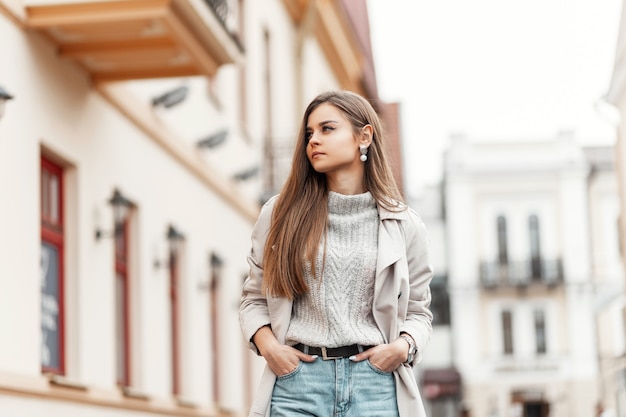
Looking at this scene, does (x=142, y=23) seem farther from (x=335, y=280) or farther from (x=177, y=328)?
(x=335, y=280)

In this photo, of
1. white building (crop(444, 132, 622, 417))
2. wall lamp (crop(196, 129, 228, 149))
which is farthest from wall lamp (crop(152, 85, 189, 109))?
white building (crop(444, 132, 622, 417))

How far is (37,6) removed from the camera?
1145cm

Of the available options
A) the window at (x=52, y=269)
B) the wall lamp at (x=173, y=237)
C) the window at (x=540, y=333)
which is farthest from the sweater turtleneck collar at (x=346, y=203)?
the window at (x=540, y=333)

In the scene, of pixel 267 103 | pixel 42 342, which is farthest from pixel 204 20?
pixel 267 103

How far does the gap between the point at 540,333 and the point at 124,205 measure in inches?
1961

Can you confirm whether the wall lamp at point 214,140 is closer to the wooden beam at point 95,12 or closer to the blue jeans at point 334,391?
the wooden beam at point 95,12

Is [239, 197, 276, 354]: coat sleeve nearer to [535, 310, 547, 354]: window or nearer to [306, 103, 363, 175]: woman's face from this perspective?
[306, 103, 363, 175]: woman's face

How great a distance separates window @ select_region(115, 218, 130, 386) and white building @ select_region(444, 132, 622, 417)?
46.4 m

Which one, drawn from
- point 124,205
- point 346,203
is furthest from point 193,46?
point 346,203

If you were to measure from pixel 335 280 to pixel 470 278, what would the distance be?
58.1 meters

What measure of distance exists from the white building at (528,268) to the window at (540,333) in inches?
1.6

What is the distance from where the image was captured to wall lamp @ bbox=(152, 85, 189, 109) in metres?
15.1

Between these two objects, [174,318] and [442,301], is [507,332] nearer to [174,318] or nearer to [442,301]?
[442,301]

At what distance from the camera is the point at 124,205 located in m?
13.5
